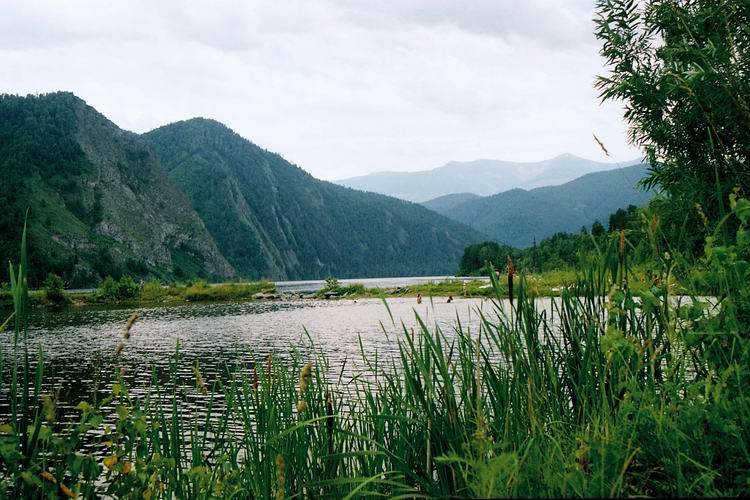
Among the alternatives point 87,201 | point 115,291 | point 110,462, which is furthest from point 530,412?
point 87,201

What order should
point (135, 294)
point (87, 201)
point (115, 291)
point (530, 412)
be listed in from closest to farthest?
point (530, 412), point (115, 291), point (135, 294), point (87, 201)

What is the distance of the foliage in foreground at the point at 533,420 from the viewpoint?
7.50ft

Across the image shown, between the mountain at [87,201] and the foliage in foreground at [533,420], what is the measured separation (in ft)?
411

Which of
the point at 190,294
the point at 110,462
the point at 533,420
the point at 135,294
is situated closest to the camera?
the point at 533,420

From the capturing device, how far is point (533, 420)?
2582 mm

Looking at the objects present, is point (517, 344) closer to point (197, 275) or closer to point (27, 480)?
point (27, 480)

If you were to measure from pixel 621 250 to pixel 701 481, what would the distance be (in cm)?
168

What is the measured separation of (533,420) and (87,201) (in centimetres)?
17329

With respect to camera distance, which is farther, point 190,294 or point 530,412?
point 190,294

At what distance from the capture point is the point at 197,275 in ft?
575

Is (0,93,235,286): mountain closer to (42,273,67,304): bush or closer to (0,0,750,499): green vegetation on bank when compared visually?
(42,273,67,304): bush

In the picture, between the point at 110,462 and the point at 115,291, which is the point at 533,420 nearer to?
the point at 110,462

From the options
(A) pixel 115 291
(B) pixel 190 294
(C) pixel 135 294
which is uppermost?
(A) pixel 115 291

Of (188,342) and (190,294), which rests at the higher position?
(190,294)
